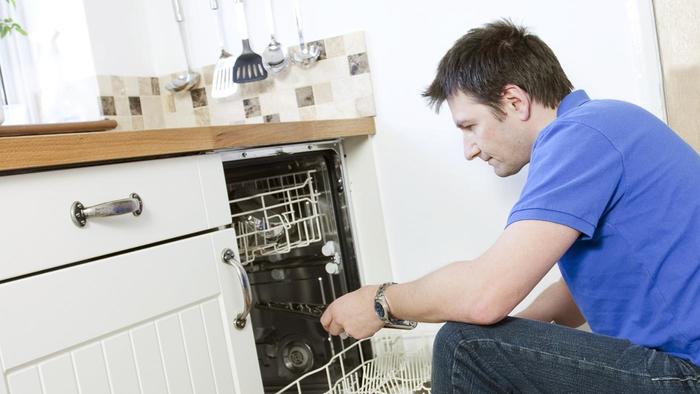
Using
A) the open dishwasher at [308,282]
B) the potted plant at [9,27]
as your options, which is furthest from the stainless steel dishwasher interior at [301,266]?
the potted plant at [9,27]

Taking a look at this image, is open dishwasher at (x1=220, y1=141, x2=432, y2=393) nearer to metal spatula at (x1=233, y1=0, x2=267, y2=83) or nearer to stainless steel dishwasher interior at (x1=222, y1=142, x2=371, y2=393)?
stainless steel dishwasher interior at (x1=222, y1=142, x2=371, y2=393)

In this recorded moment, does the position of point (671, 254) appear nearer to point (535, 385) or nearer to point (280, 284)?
point (535, 385)

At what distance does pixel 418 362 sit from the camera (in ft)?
6.19

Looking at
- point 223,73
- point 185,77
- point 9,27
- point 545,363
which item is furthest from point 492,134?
point 9,27

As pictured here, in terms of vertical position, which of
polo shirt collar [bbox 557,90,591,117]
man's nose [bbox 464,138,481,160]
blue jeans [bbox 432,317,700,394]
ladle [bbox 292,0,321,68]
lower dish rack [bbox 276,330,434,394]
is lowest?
lower dish rack [bbox 276,330,434,394]

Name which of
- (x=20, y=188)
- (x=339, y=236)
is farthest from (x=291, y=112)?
(x=20, y=188)

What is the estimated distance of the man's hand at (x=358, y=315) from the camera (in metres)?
1.15

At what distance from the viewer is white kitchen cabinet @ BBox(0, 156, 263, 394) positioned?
93 centimetres

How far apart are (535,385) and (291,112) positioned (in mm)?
1244

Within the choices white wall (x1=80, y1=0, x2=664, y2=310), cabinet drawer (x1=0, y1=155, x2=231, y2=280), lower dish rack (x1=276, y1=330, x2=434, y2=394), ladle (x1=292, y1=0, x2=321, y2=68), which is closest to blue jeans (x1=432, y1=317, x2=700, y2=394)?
cabinet drawer (x1=0, y1=155, x2=231, y2=280)

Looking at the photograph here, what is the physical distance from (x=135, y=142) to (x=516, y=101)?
0.64 meters

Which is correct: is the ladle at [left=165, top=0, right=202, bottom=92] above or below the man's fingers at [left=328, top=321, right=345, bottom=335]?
above

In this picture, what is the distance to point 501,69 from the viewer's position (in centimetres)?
121

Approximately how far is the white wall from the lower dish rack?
188 mm
